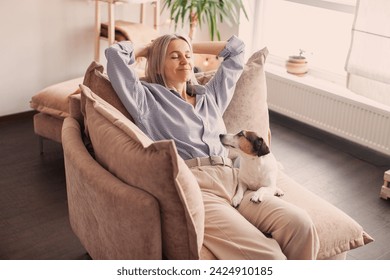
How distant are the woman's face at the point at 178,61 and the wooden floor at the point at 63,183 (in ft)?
3.00

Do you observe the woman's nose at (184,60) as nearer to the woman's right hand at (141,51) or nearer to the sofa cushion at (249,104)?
the woman's right hand at (141,51)

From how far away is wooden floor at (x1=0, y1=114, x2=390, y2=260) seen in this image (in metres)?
2.49

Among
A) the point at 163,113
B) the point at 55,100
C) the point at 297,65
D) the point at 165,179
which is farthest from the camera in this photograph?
the point at 297,65

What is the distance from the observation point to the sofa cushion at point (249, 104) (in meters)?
2.36

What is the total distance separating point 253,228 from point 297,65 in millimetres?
2431

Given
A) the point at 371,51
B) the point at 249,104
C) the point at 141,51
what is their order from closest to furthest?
the point at 141,51 < the point at 249,104 < the point at 371,51

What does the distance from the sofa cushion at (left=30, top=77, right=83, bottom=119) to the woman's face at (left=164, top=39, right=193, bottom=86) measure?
3.69 feet

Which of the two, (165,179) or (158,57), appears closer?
(165,179)

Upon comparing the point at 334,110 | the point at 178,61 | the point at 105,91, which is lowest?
the point at 334,110

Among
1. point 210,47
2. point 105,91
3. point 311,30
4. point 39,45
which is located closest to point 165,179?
point 105,91

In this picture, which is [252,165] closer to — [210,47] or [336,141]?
[210,47]

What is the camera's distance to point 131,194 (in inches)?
63.4

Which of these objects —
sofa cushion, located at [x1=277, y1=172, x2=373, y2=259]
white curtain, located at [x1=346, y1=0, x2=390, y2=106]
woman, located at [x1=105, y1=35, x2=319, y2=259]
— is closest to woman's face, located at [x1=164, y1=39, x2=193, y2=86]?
woman, located at [x1=105, y1=35, x2=319, y2=259]

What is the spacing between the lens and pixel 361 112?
3.56 meters
